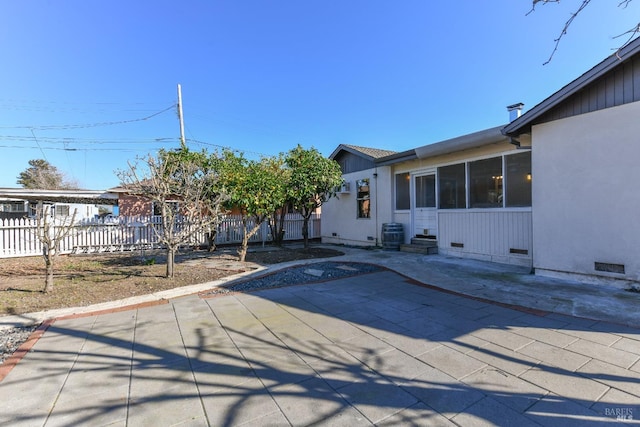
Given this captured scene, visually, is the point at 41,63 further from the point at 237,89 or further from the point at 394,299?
the point at 394,299

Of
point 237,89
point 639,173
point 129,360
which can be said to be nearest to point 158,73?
point 237,89

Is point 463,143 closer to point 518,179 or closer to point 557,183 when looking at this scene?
point 518,179

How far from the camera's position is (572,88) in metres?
5.21

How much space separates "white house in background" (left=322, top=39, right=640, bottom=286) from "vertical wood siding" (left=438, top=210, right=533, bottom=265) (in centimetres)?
2

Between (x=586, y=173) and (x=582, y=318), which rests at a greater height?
(x=586, y=173)

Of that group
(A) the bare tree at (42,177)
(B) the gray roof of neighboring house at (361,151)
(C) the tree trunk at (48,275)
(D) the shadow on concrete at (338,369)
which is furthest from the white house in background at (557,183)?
(A) the bare tree at (42,177)

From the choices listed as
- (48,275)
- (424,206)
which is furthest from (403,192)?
(48,275)

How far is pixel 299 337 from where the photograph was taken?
3340mm

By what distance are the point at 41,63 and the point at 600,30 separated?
56.9ft

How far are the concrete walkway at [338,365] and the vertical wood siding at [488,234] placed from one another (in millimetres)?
2253

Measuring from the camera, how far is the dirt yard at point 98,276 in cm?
496

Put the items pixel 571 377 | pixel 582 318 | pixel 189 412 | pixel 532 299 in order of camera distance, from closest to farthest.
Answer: pixel 189 412
pixel 571 377
pixel 582 318
pixel 532 299

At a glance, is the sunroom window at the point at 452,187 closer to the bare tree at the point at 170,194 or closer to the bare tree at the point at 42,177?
the bare tree at the point at 170,194

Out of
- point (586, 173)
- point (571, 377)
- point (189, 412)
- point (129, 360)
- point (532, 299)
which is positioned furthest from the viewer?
point (586, 173)
